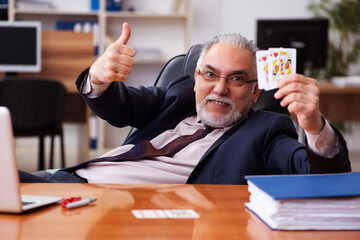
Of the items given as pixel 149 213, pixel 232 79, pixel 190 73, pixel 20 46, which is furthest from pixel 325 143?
pixel 20 46

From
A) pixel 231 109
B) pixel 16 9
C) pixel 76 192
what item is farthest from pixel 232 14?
pixel 76 192

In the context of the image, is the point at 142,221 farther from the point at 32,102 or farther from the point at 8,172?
the point at 32,102

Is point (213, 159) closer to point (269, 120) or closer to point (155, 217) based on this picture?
point (269, 120)

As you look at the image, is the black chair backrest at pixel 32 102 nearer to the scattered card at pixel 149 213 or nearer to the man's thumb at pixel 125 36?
the man's thumb at pixel 125 36

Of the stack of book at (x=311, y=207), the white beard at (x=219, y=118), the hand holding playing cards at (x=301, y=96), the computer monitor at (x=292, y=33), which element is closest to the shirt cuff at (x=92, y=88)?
the white beard at (x=219, y=118)

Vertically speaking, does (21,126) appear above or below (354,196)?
below

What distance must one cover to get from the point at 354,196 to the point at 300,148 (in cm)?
47

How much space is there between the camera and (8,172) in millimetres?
890

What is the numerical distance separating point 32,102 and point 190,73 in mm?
2178

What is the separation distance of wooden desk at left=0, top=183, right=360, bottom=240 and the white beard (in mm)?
584

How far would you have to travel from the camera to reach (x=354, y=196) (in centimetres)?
90

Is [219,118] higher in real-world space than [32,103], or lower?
higher

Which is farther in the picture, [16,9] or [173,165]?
[16,9]

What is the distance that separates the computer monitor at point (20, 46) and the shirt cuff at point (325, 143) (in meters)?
3.63
